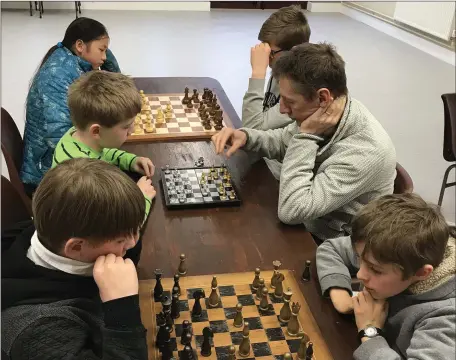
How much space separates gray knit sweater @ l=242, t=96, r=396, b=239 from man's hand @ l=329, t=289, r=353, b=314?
0.33 meters

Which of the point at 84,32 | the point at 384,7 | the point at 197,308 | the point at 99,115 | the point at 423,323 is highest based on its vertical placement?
the point at 84,32

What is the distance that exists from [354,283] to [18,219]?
1088 mm

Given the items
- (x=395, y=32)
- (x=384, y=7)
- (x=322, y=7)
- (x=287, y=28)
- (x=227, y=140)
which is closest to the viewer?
(x=227, y=140)

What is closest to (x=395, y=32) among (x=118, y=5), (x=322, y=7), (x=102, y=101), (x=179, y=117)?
(x=322, y=7)

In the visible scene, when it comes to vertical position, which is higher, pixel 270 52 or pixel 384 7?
pixel 270 52

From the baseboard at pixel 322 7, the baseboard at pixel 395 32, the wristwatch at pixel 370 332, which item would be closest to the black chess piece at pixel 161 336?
the wristwatch at pixel 370 332

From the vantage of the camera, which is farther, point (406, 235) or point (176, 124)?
point (176, 124)

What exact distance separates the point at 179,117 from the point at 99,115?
0.74 meters

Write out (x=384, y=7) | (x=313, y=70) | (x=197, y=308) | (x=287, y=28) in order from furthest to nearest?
(x=384, y=7) → (x=287, y=28) → (x=313, y=70) → (x=197, y=308)

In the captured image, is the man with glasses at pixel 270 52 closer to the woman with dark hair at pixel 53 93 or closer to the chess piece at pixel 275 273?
the woman with dark hair at pixel 53 93

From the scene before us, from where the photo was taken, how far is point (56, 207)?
102 cm

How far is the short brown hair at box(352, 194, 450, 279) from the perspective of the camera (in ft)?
3.59

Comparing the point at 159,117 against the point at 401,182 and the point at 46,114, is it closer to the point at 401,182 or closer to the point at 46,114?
the point at 46,114

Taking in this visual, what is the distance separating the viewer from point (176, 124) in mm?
2324
